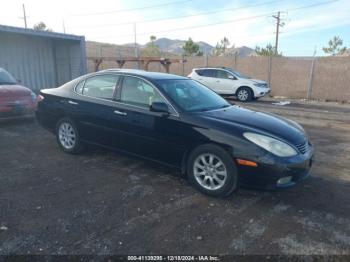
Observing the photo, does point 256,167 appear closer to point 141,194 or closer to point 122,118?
point 141,194

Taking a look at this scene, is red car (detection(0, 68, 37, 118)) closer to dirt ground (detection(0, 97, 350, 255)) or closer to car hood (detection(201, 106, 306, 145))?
dirt ground (detection(0, 97, 350, 255))

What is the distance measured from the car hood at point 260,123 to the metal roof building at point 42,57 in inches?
447

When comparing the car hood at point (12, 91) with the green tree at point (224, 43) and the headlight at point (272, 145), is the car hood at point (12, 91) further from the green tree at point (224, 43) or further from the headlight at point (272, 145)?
the green tree at point (224, 43)

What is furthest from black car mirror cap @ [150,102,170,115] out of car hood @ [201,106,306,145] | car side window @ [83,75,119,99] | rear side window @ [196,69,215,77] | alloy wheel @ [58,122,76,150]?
rear side window @ [196,69,215,77]

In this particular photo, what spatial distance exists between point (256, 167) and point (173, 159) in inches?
45.5

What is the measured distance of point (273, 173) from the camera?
354cm

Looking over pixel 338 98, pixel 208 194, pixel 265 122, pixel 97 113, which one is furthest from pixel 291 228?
pixel 338 98

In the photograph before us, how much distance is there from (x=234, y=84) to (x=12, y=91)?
968 centimetres

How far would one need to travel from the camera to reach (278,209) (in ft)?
12.1

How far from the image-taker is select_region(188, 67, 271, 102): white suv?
14.4m

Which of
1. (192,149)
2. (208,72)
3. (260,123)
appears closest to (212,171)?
(192,149)

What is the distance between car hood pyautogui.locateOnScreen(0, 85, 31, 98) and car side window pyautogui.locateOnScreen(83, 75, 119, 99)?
3.58 m

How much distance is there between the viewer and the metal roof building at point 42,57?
13.6m

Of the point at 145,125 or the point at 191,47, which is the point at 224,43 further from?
the point at 145,125
